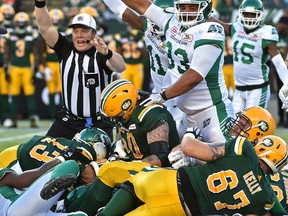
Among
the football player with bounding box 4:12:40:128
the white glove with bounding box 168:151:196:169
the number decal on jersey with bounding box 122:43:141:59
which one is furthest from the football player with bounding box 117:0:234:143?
the number decal on jersey with bounding box 122:43:141:59

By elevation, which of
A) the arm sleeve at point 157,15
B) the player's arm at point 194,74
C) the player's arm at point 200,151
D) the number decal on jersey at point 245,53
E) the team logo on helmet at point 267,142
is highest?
the arm sleeve at point 157,15

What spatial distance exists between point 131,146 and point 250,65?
11.2ft

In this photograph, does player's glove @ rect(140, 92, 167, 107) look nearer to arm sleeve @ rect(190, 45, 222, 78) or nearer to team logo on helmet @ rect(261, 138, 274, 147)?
arm sleeve @ rect(190, 45, 222, 78)

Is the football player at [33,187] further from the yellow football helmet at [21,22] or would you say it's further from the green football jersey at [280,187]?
the yellow football helmet at [21,22]

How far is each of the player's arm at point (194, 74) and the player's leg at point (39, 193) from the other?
3.71 feet

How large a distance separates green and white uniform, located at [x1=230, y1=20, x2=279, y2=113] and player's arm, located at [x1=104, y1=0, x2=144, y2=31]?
6.31 ft

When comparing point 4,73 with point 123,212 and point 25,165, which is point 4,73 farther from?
point 123,212

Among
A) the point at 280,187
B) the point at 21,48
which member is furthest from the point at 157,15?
the point at 21,48

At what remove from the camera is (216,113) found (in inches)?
257

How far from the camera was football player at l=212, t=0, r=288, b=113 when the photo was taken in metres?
9.16

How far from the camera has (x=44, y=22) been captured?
7.21m

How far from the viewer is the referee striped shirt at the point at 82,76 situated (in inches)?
290

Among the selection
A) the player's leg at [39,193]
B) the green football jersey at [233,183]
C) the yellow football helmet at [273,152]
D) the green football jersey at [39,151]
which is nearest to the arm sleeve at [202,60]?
the yellow football helmet at [273,152]

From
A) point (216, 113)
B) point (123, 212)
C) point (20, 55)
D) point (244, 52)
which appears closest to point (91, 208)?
point (123, 212)
